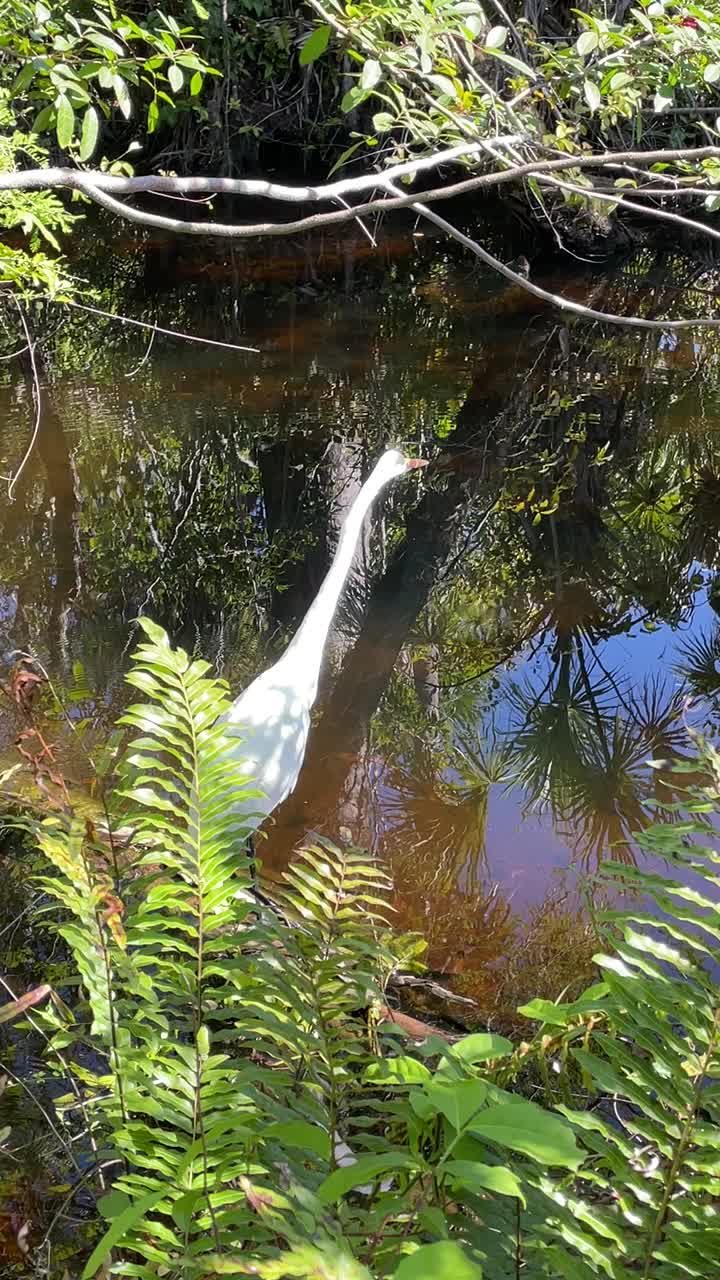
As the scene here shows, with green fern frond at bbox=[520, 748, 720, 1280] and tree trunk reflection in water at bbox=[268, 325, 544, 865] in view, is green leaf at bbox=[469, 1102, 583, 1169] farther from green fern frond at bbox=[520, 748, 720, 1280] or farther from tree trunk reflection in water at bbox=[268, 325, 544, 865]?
tree trunk reflection in water at bbox=[268, 325, 544, 865]

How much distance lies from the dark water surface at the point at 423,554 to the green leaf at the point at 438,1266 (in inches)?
49.9

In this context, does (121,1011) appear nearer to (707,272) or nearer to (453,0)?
(453,0)

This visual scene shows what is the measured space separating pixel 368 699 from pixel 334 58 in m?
6.82

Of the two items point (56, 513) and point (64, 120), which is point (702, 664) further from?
point (64, 120)

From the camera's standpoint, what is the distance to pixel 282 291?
372 inches

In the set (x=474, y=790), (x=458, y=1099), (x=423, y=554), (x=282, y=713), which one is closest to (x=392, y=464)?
(x=423, y=554)

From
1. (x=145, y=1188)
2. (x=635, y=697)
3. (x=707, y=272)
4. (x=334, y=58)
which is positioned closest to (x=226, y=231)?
(x=145, y=1188)

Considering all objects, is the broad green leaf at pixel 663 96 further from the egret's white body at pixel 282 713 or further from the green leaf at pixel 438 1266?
the green leaf at pixel 438 1266

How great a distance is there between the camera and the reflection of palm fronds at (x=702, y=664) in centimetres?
409

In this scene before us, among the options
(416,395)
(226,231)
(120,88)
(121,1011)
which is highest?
(416,395)

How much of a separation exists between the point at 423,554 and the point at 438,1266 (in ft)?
14.7

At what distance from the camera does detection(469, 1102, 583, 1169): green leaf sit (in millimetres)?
715

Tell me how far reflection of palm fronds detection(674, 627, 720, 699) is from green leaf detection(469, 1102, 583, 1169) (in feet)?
11.3

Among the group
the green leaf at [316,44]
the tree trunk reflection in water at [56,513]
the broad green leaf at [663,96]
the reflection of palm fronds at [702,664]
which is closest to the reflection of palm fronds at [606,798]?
the reflection of palm fronds at [702,664]
